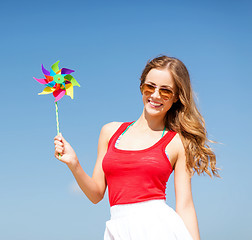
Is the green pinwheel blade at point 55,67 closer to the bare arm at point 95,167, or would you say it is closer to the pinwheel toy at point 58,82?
the pinwheel toy at point 58,82

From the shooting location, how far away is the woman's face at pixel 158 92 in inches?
178

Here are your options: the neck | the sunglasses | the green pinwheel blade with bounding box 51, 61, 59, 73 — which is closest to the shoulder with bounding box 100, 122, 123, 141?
the neck

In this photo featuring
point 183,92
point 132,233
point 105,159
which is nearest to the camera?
point 132,233

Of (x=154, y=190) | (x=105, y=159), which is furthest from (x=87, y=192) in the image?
(x=154, y=190)

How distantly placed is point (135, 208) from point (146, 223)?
18 centimetres

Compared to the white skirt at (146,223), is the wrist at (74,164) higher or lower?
higher

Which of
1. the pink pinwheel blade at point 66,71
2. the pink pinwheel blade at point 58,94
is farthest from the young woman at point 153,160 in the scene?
the pink pinwheel blade at point 66,71

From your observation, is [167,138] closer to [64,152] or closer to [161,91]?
[161,91]

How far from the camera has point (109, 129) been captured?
4742 millimetres

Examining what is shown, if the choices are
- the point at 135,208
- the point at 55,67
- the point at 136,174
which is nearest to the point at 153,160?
the point at 136,174

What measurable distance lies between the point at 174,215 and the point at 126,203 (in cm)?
49

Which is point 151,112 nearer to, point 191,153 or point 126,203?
point 191,153

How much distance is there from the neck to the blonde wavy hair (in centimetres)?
→ 13

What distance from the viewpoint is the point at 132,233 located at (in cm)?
395
